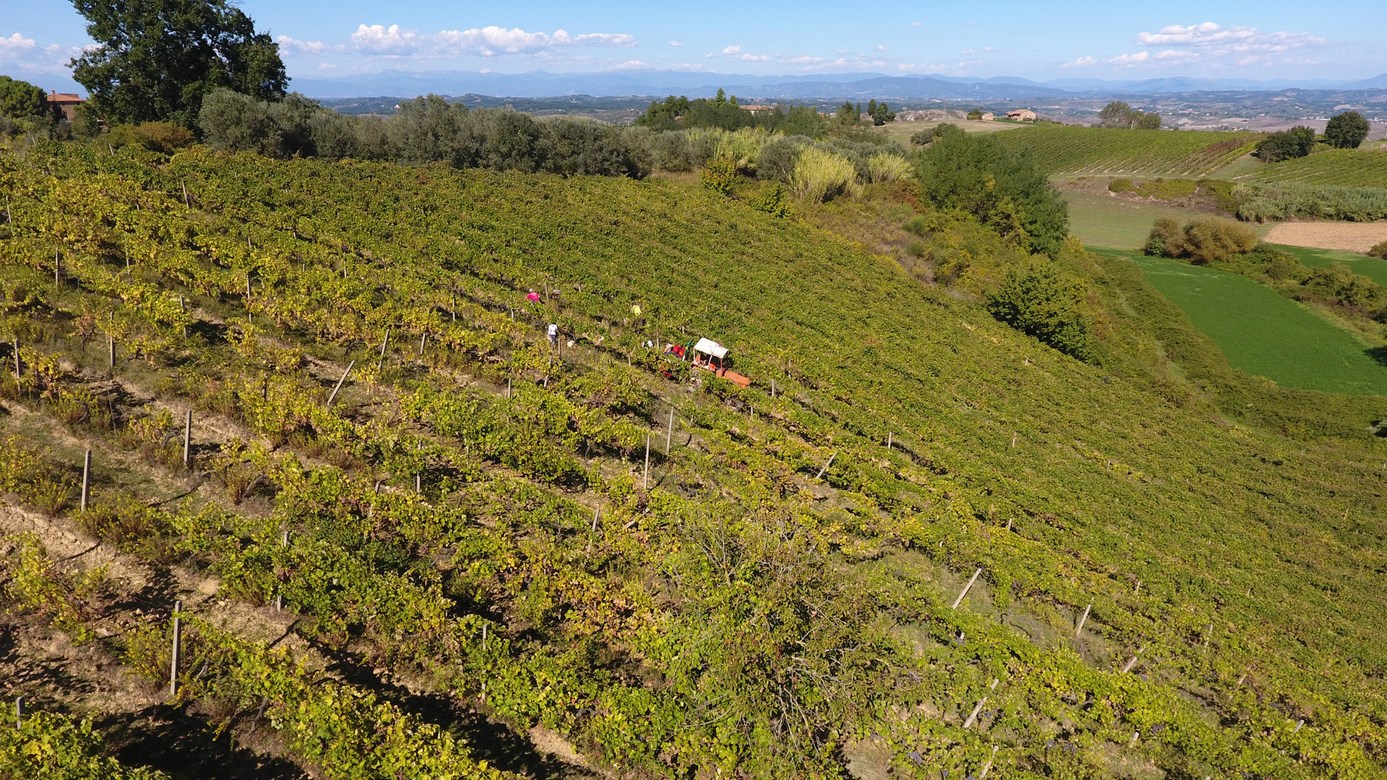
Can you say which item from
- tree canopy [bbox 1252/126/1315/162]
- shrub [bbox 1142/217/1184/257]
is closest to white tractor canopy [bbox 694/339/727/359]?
shrub [bbox 1142/217/1184/257]

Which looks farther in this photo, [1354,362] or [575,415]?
[1354,362]

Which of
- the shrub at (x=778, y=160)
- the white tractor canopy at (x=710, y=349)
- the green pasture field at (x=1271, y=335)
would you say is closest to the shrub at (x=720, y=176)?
the shrub at (x=778, y=160)

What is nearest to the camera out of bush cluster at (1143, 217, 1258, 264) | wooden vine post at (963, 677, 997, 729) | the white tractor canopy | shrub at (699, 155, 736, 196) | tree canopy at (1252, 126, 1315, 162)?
wooden vine post at (963, 677, 997, 729)

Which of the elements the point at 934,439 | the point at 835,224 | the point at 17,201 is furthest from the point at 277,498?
the point at 835,224

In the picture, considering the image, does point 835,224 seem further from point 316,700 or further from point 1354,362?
point 316,700

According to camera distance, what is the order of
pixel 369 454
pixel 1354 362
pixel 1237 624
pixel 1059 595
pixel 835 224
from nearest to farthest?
pixel 369 454, pixel 1059 595, pixel 1237 624, pixel 1354 362, pixel 835 224

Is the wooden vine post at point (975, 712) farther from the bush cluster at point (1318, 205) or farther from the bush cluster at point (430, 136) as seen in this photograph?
the bush cluster at point (1318, 205)

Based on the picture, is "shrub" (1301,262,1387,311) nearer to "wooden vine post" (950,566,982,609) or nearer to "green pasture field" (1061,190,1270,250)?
"green pasture field" (1061,190,1270,250)
